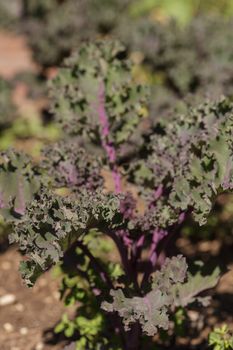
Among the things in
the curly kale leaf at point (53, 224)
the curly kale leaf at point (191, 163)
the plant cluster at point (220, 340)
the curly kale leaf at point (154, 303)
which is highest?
the curly kale leaf at point (191, 163)

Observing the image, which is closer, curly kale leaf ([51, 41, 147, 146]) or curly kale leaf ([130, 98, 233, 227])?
curly kale leaf ([130, 98, 233, 227])

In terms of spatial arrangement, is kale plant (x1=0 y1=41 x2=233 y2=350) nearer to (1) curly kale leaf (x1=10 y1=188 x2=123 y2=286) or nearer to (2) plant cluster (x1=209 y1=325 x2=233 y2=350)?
(1) curly kale leaf (x1=10 y1=188 x2=123 y2=286)

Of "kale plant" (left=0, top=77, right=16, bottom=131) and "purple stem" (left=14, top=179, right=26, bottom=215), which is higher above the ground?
"kale plant" (left=0, top=77, right=16, bottom=131)

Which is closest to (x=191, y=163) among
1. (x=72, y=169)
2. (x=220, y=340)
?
(x=72, y=169)

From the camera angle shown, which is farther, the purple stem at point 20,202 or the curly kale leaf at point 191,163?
the purple stem at point 20,202

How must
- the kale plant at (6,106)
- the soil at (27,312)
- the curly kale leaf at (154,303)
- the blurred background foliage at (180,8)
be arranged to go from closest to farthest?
the curly kale leaf at (154,303) < the soil at (27,312) < the kale plant at (6,106) < the blurred background foliage at (180,8)

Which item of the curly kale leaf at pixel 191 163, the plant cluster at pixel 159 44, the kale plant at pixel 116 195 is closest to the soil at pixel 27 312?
the kale plant at pixel 116 195

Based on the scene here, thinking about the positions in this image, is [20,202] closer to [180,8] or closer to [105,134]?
[105,134]

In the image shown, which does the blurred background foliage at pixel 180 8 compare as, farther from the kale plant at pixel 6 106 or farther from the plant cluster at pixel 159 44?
the kale plant at pixel 6 106

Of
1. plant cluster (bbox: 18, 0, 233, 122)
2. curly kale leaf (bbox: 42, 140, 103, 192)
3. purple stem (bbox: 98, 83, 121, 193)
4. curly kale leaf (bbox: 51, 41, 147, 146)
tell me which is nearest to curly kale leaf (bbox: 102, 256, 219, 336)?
curly kale leaf (bbox: 42, 140, 103, 192)
